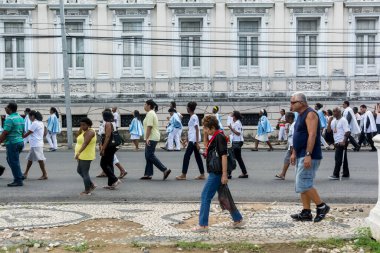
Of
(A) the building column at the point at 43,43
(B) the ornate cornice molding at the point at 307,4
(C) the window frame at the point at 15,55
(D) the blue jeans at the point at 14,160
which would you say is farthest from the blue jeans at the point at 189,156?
(C) the window frame at the point at 15,55

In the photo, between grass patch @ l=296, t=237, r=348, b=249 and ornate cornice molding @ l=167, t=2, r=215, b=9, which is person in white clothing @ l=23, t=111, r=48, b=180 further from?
ornate cornice molding @ l=167, t=2, r=215, b=9

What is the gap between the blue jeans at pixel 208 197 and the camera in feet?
30.1

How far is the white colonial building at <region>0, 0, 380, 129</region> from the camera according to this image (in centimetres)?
2975

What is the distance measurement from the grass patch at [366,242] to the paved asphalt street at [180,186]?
148 inches

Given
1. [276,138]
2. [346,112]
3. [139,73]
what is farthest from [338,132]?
[139,73]

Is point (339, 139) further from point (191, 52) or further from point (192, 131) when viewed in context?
point (191, 52)

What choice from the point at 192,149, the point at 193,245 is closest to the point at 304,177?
the point at 193,245

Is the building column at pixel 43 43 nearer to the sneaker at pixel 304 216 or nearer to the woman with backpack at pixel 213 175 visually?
the woman with backpack at pixel 213 175

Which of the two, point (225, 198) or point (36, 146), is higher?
point (36, 146)

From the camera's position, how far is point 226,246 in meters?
8.10

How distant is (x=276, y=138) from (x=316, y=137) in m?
19.8

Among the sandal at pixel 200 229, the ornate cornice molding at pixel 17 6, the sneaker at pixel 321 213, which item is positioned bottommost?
the sandal at pixel 200 229

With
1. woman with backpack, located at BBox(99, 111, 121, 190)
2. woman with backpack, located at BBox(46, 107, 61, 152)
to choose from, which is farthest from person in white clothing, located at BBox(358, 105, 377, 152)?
woman with backpack, located at BBox(99, 111, 121, 190)

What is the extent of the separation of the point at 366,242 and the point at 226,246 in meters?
1.71
